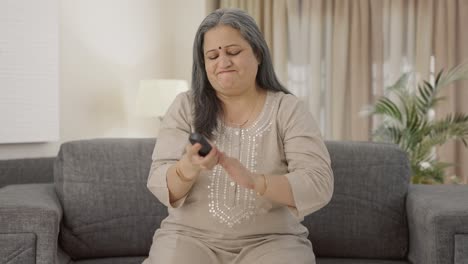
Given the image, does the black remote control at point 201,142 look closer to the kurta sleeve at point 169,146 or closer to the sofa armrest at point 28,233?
the kurta sleeve at point 169,146

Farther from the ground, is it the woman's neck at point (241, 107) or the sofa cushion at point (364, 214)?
the woman's neck at point (241, 107)

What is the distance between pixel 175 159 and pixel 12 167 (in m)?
1.57

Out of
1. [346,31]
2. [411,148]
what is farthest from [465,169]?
[346,31]

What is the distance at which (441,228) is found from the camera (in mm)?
2162

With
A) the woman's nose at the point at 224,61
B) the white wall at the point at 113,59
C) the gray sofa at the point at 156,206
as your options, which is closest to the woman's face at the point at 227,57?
the woman's nose at the point at 224,61

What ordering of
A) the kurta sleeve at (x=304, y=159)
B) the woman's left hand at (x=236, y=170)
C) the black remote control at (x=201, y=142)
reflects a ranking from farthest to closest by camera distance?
the kurta sleeve at (x=304, y=159) → the woman's left hand at (x=236, y=170) → the black remote control at (x=201, y=142)

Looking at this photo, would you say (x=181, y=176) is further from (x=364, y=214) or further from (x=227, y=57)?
(x=364, y=214)

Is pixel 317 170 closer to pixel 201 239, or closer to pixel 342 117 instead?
pixel 201 239

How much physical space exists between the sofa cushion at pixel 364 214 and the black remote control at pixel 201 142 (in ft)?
3.05

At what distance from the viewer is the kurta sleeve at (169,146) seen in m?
2.04

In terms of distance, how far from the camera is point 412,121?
15.3ft

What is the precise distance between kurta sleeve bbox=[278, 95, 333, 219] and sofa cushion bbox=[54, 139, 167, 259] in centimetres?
72

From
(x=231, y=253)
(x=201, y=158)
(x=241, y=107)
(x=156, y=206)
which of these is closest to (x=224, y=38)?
(x=241, y=107)

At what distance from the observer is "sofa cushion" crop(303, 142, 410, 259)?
101 inches
